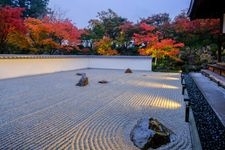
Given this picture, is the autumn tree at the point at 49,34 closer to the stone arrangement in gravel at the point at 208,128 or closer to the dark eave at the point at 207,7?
the dark eave at the point at 207,7

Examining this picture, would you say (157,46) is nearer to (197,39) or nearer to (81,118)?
(197,39)

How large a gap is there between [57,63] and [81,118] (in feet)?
36.6

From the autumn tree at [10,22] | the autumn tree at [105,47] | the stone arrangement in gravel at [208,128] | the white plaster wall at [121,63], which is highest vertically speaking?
the autumn tree at [10,22]

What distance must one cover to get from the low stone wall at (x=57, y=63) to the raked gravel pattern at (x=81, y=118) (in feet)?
13.7

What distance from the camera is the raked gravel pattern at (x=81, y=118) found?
3.61 metres

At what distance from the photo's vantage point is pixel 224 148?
332 cm

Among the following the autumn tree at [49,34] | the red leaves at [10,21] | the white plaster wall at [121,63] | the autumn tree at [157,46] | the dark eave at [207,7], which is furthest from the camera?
the white plaster wall at [121,63]

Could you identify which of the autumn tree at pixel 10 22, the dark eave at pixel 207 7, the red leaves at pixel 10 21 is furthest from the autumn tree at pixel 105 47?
the dark eave at pixel 207 7

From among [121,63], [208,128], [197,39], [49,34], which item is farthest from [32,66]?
[197,39]

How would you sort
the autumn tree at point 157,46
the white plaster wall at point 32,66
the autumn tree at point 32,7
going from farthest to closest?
the autumn tree at point 32,7 < the autumn tree at point 157,46 < the white plaster wall at point 32,66

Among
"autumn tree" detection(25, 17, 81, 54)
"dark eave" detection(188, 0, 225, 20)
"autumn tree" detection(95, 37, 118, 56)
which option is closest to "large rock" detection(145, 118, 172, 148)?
"dark eave" detection(188, 0, 225, 20)

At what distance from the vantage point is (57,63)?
15617 millimetres

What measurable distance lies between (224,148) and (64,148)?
2.02 m

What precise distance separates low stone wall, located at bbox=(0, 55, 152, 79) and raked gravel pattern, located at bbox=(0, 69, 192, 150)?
4.16 meters
